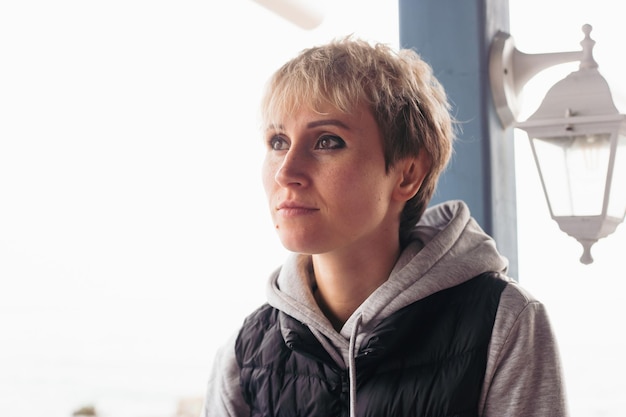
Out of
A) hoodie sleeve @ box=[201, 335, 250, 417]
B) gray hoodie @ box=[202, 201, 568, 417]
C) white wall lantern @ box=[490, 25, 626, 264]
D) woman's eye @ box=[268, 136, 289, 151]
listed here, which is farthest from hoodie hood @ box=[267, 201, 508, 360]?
white wall lantern @ box=[490, 25, 626, 264]

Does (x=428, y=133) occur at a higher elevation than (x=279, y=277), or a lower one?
higher

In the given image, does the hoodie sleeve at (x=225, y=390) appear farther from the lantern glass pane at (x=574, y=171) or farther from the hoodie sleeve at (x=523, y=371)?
the lantern glass pane at (x=574, y=171)

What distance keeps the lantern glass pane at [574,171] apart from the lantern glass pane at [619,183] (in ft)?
0.07

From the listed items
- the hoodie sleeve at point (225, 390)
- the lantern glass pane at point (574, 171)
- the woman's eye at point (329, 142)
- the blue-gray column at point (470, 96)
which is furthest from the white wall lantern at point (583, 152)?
the hoodie sleeve at point (225, 390)

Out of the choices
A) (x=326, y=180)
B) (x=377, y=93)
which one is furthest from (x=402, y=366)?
(x=377, y=93)

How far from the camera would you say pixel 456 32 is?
2.00 metres

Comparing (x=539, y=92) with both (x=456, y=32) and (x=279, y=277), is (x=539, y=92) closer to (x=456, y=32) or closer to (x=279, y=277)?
(x=456, y=32)

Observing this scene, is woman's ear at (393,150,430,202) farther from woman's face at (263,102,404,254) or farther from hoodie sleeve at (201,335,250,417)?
hoodie sleeve at (201,335,250,417)

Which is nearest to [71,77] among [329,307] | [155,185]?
[155,185]

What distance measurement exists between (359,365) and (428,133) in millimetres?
383

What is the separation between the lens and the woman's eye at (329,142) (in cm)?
128

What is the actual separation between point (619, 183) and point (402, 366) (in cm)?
82

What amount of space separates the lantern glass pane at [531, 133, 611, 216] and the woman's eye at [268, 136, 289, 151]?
2.43ft

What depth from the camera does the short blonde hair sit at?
4.29 feet
